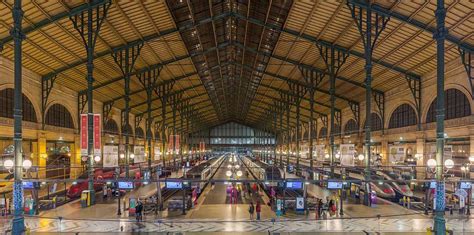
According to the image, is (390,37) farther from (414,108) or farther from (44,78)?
(44,78)

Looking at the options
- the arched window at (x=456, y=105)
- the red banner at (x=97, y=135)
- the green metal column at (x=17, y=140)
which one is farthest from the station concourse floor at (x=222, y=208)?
the arched window at (x=456, y=105)

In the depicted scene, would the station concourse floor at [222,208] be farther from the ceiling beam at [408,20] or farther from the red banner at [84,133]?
the ceiling beam at [408,20]

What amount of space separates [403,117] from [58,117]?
37070 mm

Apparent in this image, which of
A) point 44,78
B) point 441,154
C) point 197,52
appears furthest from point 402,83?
point 44,78

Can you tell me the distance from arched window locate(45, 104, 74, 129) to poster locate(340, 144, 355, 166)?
2886 cm

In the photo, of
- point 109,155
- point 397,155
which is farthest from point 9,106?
point 397,155

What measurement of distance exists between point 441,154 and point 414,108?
27.2 m

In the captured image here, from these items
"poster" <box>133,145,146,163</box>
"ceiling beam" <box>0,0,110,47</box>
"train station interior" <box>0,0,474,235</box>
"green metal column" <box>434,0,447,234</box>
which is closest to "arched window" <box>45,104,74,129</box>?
"train station interior" <box>0,0,474,235</box>

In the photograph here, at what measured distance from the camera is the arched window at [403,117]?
41.6m

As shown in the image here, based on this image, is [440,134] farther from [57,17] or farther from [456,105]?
[57,17]

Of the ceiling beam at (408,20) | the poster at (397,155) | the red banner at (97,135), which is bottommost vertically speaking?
the poster at (397,155)

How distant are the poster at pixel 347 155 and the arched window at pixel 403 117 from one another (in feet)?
43.3

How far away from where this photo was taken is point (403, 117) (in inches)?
1703

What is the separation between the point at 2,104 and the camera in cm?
3278
